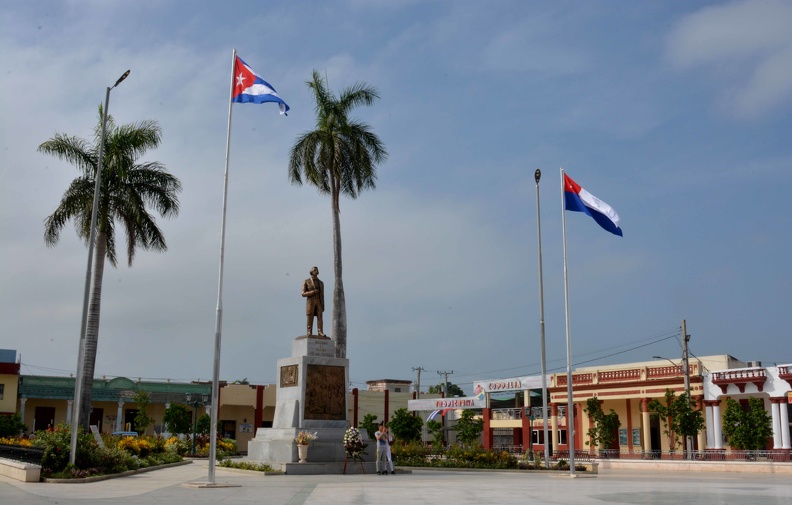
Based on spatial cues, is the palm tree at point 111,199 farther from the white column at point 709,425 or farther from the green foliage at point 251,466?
the white column at point 709,425

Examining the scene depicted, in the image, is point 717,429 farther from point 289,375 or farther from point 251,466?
point 251,466

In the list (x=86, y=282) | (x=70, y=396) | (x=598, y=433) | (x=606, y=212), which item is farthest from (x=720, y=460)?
(x=70, y=396)

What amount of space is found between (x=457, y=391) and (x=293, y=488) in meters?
116

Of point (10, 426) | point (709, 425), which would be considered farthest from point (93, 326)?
point (709, 425)

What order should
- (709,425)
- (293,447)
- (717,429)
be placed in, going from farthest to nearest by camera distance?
(709,425)
(717,429)
(293,447)

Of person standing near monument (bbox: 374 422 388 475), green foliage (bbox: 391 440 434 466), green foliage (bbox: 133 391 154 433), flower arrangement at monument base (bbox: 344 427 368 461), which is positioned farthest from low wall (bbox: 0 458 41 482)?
green foliage (bbox: 133 391 154 433)

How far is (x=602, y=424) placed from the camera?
52656 millimetres

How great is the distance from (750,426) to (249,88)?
3402 cm

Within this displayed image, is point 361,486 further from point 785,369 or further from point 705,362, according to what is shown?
point 705,362

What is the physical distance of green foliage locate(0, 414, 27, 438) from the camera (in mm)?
54188

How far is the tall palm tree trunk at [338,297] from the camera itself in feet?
124

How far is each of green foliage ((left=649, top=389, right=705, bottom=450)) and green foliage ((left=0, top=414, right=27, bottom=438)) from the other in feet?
135

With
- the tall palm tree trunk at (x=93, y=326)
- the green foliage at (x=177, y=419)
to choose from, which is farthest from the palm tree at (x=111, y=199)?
the green foliage at (x=177, y=419)

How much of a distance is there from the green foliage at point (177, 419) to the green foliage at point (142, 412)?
149 cm
